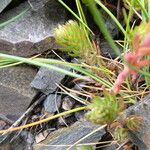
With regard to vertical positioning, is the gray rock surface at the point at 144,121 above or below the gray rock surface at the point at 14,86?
below

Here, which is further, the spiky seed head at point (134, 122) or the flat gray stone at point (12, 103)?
the flat gray stone at point (12, 103)

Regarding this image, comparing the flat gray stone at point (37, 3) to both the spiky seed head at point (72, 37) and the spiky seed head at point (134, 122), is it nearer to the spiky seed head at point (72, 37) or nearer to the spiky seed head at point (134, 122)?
the spiky seed head at point (72, 37)

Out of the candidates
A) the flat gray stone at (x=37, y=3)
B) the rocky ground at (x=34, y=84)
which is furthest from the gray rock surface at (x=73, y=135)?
the flat gray stone at (x=37, y=3)

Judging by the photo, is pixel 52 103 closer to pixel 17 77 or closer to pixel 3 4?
pixel 17 77

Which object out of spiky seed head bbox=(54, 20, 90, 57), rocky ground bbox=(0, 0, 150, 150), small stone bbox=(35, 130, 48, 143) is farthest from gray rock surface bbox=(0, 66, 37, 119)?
spiky seed head bbox=(54, 20, 90, 57)

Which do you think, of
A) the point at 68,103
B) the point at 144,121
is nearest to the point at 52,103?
the point at 68,103

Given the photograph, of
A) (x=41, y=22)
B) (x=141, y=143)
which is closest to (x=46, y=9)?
(x=41, y=22)

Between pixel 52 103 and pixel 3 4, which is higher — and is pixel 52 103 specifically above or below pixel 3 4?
below
